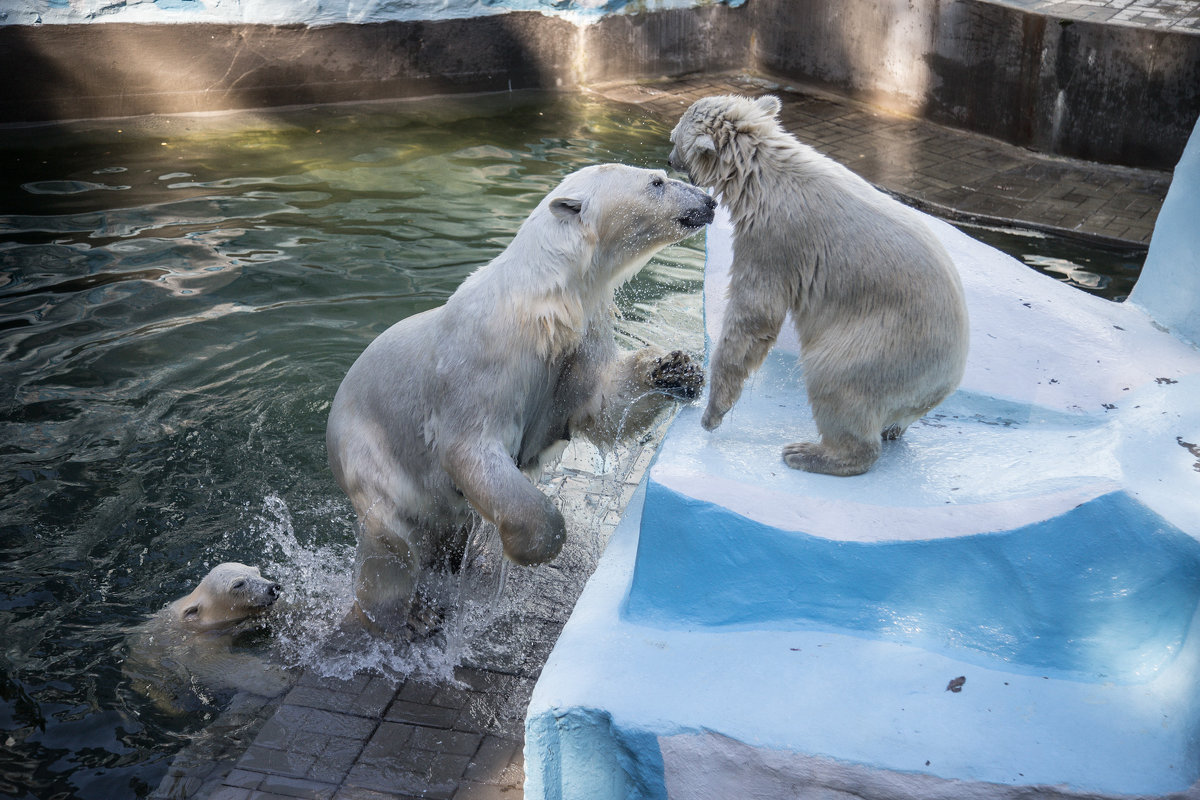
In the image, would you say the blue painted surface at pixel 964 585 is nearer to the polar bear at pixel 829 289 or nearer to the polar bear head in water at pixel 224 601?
the polar bear at pixel 829 289

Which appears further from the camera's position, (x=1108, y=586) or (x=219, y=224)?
(x=219, y=224)

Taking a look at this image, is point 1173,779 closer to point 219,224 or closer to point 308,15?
point 219,224

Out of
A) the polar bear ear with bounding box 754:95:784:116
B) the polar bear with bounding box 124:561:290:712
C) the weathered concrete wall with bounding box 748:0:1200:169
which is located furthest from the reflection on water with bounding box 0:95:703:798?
the weathered concrete wall with bounding box 748:0:1200:169

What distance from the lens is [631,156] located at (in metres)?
8.70

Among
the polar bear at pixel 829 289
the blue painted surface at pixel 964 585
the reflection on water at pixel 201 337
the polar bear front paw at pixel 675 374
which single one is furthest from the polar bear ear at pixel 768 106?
the reflection on water at pixel 201 337

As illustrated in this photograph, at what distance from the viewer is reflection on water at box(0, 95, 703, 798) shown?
3.78 m

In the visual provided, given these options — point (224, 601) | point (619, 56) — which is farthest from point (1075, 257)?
point (224, 601)

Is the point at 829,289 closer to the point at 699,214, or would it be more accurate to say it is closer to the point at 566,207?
the point at 699,214

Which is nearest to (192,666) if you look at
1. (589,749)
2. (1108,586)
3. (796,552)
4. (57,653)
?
(57,653)

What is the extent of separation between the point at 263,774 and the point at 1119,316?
11.3 ft

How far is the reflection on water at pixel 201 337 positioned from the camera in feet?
12.4

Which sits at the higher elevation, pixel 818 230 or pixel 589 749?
pixel 818 230

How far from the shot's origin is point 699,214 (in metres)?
3.21

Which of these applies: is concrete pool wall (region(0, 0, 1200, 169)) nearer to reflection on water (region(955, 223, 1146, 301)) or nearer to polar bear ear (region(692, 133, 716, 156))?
reflection on water (region(955, 223, 1146, 301))
